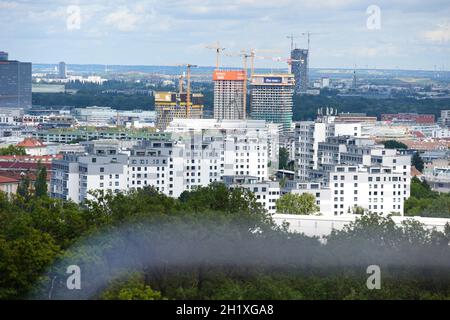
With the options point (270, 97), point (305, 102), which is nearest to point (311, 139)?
point (270, 97)

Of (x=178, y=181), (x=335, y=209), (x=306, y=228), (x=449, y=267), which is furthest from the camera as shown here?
(x=178, y=181)

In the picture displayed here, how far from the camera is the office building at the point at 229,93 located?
42.2m

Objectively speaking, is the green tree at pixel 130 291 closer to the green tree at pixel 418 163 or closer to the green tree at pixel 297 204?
the green tree at pixel 297 204

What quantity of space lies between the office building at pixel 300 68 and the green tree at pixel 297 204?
29.0m

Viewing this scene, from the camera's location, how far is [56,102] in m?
50.8

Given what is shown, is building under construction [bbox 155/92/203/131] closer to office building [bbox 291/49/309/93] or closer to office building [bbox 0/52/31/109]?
office building [bbox 0/52/31/109]

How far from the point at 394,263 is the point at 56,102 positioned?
4120 centimetres

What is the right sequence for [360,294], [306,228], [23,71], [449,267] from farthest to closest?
[23,71] → [306,228] → [449,267] → [360,294]

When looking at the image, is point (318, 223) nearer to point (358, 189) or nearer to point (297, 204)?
point (297, 204)

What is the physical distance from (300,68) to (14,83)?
1163 cm

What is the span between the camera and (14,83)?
43.9 meters

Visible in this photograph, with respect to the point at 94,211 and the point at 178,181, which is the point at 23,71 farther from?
the point at 94,211

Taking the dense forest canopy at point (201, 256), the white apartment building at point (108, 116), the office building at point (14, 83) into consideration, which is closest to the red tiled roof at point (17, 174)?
the dense forest canopy at point (201, 256)

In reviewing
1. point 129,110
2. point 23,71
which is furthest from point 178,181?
point 129,110
